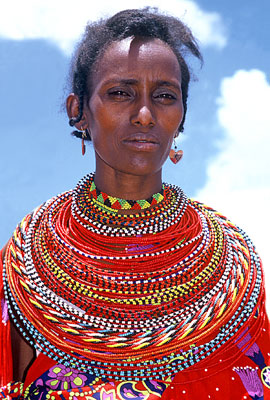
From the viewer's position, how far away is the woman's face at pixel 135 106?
2.61m

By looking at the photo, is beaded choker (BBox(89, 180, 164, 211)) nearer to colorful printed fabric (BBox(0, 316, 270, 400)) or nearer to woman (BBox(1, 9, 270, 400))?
woman (BBox(1, 9, 270, 400))

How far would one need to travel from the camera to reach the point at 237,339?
276 centimetres

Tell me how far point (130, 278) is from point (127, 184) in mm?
491

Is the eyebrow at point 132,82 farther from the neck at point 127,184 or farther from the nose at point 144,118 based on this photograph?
the neck at point 127,184

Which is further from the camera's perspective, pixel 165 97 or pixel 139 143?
pixel 165 97

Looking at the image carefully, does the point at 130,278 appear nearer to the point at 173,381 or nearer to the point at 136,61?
the point at 173,381

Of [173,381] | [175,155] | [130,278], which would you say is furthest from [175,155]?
[173,381]

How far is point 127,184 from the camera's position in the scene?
2.85m

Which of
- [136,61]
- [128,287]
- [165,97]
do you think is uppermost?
[136,61]

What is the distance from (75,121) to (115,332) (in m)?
1.13

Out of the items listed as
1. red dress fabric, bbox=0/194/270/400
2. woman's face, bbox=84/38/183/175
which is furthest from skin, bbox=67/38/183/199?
red dress fabric, bbox=0/194/270/400

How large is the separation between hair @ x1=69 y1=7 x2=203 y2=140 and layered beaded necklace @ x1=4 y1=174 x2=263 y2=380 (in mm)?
564

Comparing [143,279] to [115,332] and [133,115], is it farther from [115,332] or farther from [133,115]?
[133,115]

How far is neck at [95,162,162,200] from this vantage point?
9.32 ft
